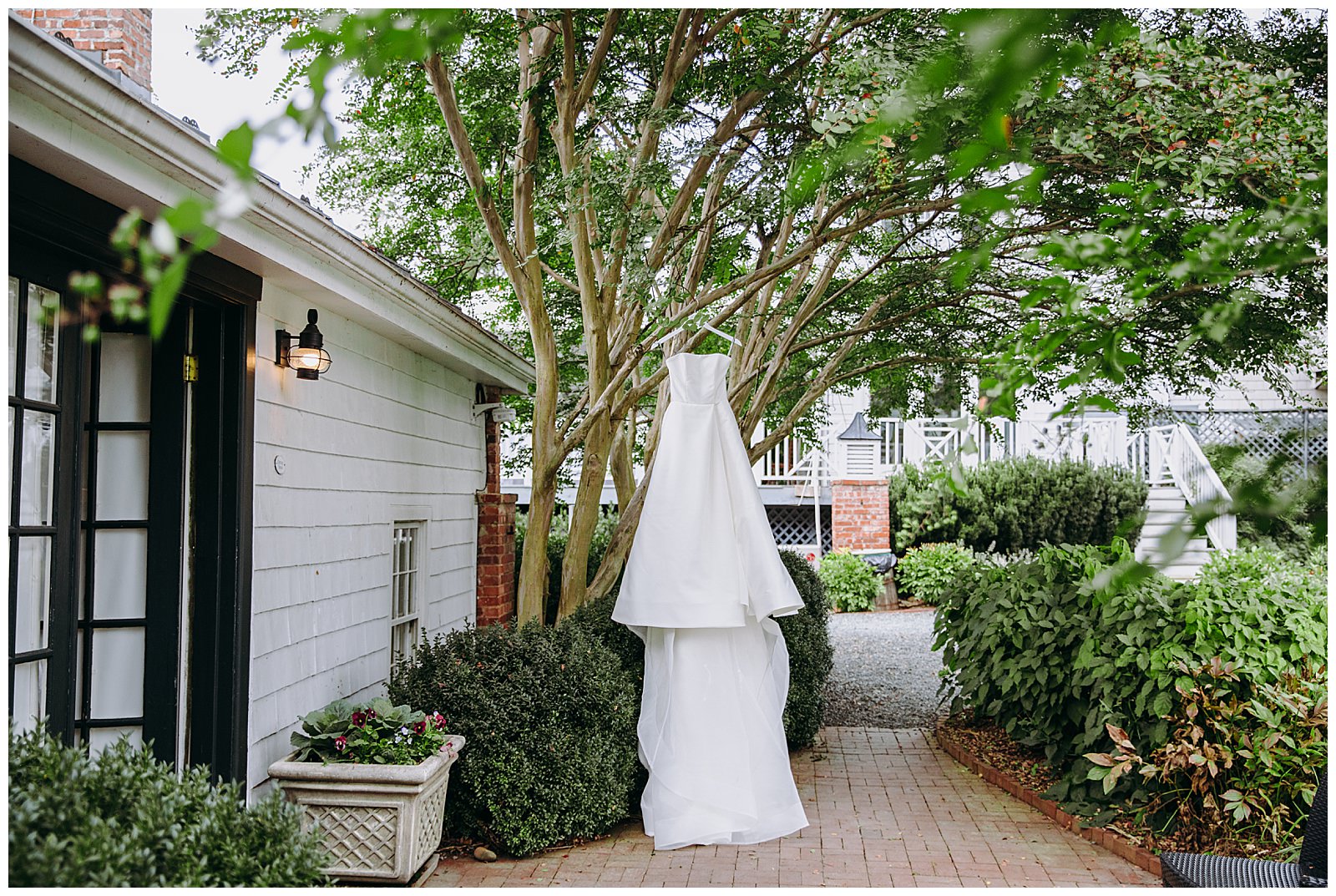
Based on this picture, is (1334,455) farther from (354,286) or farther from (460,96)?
(460,96)

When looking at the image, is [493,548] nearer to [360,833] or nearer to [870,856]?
[360,833]

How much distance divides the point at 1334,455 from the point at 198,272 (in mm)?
3378

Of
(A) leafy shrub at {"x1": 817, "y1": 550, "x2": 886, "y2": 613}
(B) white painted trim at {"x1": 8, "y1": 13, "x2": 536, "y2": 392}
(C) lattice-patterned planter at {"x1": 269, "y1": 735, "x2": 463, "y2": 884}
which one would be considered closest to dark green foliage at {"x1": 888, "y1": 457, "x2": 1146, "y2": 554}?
(A) leafy shrub at {"x1": 817, "y1": 550, "x2": 886, "y2": 613}

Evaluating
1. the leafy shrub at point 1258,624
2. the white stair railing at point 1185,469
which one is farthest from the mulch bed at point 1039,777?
the white stair railing at point 1185,469

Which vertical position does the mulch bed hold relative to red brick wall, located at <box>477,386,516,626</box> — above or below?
below

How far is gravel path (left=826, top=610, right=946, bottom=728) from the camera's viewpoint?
8664 mm

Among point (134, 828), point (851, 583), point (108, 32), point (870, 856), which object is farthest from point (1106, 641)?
point (851, 583)

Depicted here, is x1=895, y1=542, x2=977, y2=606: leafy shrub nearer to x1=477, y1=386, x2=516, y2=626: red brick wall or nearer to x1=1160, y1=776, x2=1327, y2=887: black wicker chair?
x1=477, y1=386, x2=516, y2=626: red brick wall

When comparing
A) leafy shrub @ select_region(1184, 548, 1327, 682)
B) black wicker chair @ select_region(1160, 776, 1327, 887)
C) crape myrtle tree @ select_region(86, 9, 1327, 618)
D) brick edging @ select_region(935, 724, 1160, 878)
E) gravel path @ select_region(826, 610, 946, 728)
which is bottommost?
gravel path @ select_region(826, 610, 946, 728)

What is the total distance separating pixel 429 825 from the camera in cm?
429

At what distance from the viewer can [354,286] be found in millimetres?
4668

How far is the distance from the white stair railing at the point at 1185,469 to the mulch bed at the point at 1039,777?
28.7ft

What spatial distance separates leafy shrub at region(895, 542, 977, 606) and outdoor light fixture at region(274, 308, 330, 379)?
1187 centimetres

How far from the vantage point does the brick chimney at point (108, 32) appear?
15.0ft
